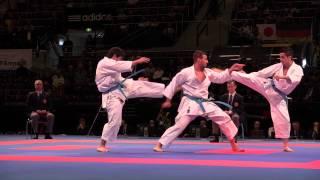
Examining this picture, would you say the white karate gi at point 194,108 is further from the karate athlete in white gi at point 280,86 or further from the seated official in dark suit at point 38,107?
the seated official in dark suit at point 38,107

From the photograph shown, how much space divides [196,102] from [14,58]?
11.7 metres

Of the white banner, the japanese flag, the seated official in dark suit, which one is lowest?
the seated official in dark suit

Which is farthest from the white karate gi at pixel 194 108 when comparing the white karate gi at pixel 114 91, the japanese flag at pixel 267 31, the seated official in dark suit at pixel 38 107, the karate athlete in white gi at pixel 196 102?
the japanese flag at pixel 267 31

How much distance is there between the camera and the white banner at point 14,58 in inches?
728

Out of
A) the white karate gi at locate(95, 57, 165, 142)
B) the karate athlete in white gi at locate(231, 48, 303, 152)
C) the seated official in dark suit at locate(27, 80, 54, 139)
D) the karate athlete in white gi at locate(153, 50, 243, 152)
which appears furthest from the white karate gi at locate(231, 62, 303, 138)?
the seated official in dark suit at locate(27, 80, 54, 139)

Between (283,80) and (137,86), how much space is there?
235 cm

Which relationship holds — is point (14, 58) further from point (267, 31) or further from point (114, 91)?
point (114, 91)

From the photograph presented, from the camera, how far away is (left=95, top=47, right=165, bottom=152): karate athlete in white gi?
27.9 feet

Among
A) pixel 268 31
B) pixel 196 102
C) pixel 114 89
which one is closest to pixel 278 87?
pixel 196 102

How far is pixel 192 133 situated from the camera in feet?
51.0

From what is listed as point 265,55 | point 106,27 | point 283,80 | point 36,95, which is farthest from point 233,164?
point 106,27

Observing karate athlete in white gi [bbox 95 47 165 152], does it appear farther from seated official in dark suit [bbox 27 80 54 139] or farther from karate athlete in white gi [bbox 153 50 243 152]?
seated official in dark suit [bbox 27 80 54 139]

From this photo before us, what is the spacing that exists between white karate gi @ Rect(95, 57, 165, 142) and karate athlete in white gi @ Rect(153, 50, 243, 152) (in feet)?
1.18

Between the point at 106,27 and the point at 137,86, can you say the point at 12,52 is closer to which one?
the point at 106,27
